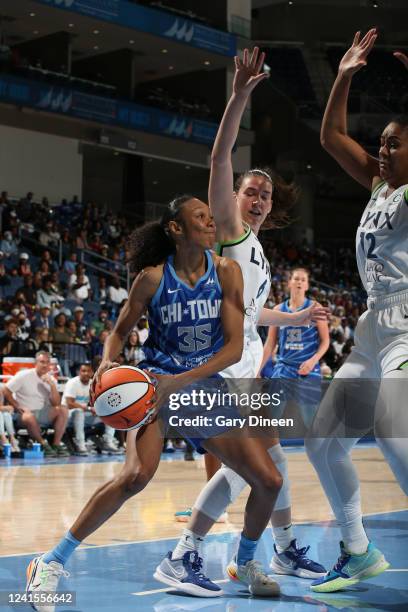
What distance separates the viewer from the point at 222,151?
180 inches

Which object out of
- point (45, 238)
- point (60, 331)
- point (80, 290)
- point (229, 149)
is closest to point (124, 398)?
point (229, 149)

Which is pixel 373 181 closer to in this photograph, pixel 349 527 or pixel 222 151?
pixel 222 151

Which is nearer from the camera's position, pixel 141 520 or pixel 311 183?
pixel 141 520

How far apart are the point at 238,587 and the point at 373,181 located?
7.15 feet

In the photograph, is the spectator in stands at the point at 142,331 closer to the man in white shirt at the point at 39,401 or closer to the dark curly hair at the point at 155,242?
the man in white shirt at the point at 39,401

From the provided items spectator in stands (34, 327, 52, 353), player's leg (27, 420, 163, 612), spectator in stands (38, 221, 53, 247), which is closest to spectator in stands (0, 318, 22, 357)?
spectator in stands (34, 327, 52, 353)

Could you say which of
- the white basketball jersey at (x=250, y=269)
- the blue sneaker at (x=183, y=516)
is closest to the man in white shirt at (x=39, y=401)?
the blue sneaker at (x=183, y=516)

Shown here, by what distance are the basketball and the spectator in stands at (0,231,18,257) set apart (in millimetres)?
16030

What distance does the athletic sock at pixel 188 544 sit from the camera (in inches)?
179

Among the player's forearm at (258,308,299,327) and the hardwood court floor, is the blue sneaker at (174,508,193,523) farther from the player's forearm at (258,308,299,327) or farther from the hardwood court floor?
the player's forearm at (258,308,299,327)

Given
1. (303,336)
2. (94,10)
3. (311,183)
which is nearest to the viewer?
(303,336)

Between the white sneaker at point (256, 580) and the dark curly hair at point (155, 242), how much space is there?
5.22 ft

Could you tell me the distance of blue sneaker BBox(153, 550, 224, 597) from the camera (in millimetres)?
4430

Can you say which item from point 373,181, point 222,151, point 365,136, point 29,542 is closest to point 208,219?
point 222,151
